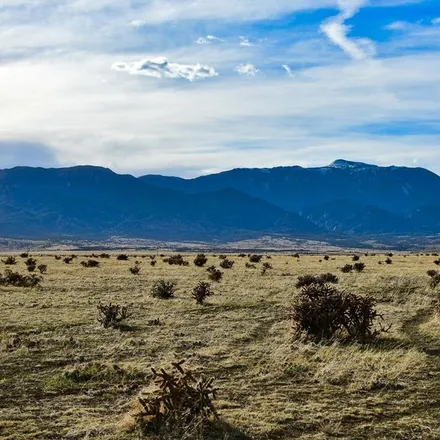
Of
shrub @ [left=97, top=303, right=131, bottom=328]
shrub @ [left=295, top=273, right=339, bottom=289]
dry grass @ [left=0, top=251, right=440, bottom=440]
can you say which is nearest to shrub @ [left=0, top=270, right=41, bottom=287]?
dry grass @ [left=0, top=251, right=440, bottom=440]

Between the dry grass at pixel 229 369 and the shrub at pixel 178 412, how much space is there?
0.39 metres

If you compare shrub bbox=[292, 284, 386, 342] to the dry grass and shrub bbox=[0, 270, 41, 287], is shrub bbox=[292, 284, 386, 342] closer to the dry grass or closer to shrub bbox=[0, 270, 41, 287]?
the dry grass

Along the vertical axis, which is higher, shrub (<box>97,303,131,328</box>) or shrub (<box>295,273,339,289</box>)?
shrub (<box>295,273,339,289</box>)

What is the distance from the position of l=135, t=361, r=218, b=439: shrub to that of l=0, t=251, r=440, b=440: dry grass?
0.39m

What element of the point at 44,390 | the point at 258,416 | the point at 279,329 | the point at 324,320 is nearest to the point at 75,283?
the point at 279,329

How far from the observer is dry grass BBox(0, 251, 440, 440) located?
35.4 feet

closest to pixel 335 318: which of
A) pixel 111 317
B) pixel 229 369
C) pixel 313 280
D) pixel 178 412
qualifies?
pixel 229 369

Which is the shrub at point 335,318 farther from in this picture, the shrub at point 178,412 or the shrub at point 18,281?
the shrub at point 18,281

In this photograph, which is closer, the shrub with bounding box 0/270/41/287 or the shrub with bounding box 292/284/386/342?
the shrub with bounding box 292/284/386/342

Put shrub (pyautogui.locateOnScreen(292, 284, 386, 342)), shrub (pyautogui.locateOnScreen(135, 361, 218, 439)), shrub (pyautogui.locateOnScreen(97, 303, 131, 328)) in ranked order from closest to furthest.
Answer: shrub (pyautogui.locateOnScreen(135, 361, 218, 439))
shrub (pyautogui.locateOnScreen(292, 284, 386, 342))
shrub (pyautogui.locateOnScreen(97, 303, 131, 328))

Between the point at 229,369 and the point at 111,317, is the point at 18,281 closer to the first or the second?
the point at 111,317

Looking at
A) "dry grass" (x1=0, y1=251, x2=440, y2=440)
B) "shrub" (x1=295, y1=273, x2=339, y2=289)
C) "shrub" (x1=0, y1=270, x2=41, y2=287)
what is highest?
"shrub" (x1=295, y1=273, x2=339, y2=289)

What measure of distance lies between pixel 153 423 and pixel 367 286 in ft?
87.4

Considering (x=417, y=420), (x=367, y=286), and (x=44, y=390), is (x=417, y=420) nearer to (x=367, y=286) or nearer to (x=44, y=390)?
(x=44, y=390)
